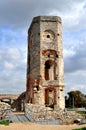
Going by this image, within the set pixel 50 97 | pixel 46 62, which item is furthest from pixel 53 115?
pixel 46 62

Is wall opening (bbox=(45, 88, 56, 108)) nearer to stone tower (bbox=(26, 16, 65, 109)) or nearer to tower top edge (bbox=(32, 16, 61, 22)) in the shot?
stone tower (bbox=(26, 16, 65, 109))

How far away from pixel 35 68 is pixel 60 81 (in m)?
3.46

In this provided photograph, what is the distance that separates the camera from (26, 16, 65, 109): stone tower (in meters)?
34.1

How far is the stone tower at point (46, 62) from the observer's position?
1344 inches

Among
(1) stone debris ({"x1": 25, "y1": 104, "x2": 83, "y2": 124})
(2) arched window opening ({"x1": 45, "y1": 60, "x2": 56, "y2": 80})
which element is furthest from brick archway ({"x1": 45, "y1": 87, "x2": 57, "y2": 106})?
(1) stone debris ({"x1": 25, "y1": 104, "x2": 83, "y2": 124})

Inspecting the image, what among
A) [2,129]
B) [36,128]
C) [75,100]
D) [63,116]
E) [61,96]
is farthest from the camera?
[75,100]

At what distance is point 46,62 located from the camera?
3628cm

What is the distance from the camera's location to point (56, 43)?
35500 mm

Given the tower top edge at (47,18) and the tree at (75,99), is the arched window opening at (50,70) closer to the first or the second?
the tower top edge at (47,18)

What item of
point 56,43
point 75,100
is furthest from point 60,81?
point 75,100

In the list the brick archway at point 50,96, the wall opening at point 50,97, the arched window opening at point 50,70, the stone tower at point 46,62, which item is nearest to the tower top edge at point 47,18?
the stone tower at point 46,62

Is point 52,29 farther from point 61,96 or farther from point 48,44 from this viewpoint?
point 61,96

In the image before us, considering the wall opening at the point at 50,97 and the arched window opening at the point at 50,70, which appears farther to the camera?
the arched window opening at the point at 50,70

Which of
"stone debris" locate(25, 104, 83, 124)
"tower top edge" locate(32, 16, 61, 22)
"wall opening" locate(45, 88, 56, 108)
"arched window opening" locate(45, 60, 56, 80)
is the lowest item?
"stone debris" locate(25, 104, 83, 124)
